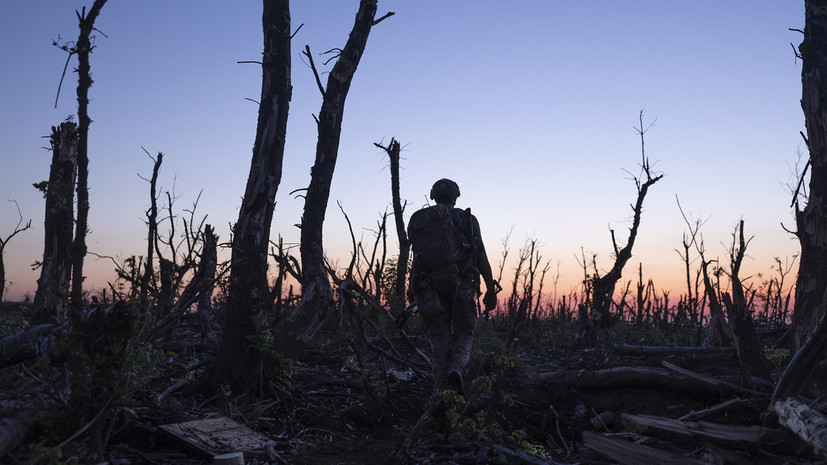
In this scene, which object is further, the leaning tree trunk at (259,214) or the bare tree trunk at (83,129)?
the bare tree trunk at (83,129)

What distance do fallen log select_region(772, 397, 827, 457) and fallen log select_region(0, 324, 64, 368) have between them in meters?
5.67

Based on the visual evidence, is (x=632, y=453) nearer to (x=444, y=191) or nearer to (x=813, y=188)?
(x=444, y=191)

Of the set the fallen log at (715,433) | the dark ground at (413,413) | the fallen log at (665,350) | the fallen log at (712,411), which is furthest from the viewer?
the fallen log at (665,350)

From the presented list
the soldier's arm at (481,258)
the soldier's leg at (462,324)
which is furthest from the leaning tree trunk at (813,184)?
the soldier's leg at (462,324)

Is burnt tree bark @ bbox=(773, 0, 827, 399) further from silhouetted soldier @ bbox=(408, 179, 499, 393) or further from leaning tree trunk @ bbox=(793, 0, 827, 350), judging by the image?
silhouetted soldier @ bbox=(408, 179, 499, 393)

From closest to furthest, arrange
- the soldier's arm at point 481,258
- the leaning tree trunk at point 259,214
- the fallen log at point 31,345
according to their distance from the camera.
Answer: the fallen log at point 31,345
the leaning tree trunk at point 259,214
the soldier's arm at point 481,258

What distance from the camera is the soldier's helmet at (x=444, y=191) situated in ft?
24.3

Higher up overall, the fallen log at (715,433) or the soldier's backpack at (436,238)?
the soldier's backpack at (436,238)

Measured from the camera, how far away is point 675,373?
7.44m

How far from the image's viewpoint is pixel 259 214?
694 cm

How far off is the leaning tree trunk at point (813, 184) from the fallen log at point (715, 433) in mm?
2573

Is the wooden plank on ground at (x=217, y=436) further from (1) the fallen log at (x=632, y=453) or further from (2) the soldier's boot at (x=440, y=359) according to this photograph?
(1) the fallen log at (x=632, y=453)

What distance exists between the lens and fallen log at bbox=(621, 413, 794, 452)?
188 inches

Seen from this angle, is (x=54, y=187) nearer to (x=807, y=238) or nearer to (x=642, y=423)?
(x=642, y=423)
